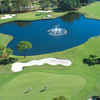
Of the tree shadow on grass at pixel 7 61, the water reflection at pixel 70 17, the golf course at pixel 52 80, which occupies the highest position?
the water reflection at pixel 70 17

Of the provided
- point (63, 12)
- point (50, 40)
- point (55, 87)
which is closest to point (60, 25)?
point (50, 40)

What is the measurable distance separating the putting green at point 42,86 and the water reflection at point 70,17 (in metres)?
56.2

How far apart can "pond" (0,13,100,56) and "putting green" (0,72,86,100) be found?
17561 mm

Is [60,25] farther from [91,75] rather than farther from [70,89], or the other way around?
[70,89]

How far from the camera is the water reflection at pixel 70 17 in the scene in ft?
283

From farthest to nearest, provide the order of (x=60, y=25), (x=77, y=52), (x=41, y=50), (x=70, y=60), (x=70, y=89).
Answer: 1. (x=60, y=25)
2. (x=41, y=50)
3. (x=77, y=52)
4. (x=70, y=60)
5. (x=70, y=89)

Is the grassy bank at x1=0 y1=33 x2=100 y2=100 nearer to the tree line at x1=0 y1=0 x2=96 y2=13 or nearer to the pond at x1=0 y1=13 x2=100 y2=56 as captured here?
the pond at x1=0 y1=13 x2=100 y2=56

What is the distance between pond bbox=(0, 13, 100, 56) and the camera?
5534cm

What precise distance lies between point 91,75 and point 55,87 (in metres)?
11.1

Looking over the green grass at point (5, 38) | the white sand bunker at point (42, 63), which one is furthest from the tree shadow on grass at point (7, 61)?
the green grass at point (5, 38)

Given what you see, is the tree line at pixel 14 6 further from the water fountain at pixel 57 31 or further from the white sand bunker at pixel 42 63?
the white sand bunker at pixel 42 63

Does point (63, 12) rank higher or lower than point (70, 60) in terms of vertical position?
higher

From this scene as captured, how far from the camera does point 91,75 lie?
120 ft

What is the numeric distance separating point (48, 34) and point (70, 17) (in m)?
32.9
